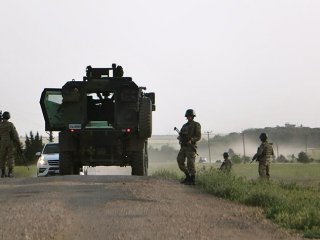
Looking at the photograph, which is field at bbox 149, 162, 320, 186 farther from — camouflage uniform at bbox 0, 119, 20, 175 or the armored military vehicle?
camouflage uniform at bbox 0, 119, 20, 175

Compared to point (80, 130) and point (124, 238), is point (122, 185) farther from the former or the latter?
point (124, 238)

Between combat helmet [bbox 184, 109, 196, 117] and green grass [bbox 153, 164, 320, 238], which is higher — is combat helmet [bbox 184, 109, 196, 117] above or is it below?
above

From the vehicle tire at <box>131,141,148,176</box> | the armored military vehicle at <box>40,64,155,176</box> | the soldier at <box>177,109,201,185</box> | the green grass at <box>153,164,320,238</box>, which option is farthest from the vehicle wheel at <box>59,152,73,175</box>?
the soldier at <box>177,109,201,185</box>

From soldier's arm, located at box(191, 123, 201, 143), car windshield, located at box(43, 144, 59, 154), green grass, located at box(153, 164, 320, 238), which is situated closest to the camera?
green grass, located at box(153, 164, 320, 238)

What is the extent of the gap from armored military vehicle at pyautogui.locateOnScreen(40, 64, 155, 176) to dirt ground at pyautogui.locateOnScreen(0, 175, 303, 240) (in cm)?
431

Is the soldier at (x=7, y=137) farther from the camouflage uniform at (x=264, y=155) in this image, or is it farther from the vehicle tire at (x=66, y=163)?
the camouflage uniform at (x=264, y=155)

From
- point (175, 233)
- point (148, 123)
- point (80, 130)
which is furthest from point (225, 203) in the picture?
point (80, 130)

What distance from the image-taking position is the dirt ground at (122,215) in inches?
309

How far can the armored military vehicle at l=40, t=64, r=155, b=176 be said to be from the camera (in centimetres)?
1738

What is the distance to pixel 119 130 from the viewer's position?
17328 millimetres

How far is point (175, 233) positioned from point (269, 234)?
1.38 meters

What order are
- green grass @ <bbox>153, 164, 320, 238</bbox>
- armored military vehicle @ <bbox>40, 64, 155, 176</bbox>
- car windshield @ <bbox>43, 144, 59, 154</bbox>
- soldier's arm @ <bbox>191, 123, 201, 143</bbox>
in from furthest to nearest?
car windshield @ <bbox>43, 144, 59, 154</bbox>
armored military vehicle @ <bbox>40, 64, 155, 176</bbox>
soldier's arm @ <bbox>191, 123, 201, 143</bbox>
green grass @ <bbox>153, 164, 320, 238</bbox>

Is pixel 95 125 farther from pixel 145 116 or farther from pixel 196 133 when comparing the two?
pixel 196 133

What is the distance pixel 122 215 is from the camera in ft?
30.0
